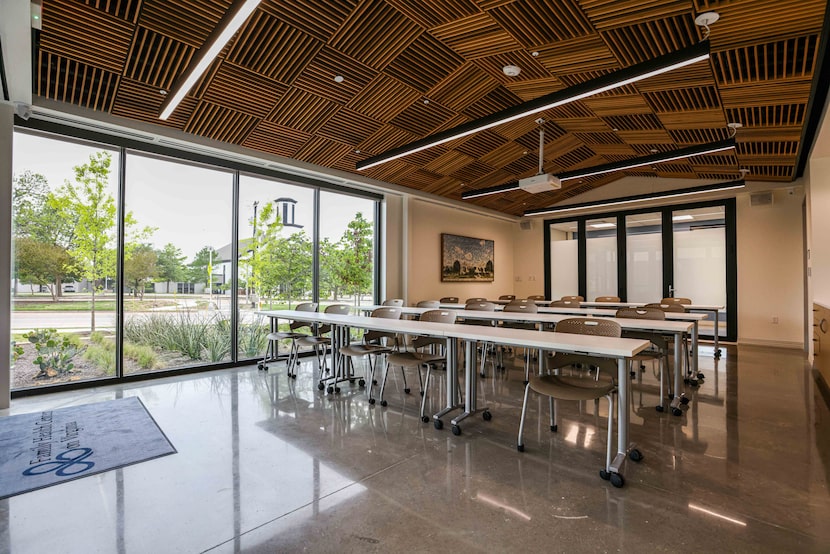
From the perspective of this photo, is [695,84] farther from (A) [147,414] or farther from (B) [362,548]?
(A) [147,414]

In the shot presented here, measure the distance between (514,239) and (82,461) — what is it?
10805mm

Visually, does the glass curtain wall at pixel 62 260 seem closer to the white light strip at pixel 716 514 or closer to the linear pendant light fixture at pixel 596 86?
the linear pendant light fixture at pixel 596 86

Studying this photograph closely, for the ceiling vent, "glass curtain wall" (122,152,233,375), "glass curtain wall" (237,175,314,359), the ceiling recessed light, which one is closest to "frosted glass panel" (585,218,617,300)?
the ceiling vent

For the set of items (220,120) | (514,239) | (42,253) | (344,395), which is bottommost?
(344,395)

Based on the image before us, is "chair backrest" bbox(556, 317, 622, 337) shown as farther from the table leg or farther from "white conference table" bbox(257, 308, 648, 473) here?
the table leg

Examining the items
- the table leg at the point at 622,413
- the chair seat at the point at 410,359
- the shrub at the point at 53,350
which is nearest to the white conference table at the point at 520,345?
the table leg at the point at 622,413

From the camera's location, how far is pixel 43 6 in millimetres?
3158

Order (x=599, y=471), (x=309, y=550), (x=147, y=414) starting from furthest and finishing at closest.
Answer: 1. (x=147, y=414)
2. (x=599, y=471)
3. (x=309, y=550)

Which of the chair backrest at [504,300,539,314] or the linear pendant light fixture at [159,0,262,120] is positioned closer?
the linear pendant light fixture at [159,0,262,120]

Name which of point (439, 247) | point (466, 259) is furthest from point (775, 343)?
point (439, 247)

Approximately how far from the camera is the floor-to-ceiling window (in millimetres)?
4750

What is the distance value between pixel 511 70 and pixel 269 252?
14.9ft

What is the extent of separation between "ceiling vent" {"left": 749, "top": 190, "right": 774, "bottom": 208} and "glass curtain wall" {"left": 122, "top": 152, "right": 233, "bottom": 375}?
9770 millimetres

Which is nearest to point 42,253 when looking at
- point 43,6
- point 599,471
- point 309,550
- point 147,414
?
point 147,414
